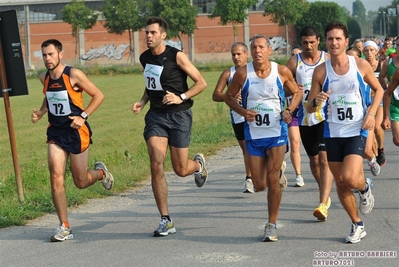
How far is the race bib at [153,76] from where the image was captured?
912 cm

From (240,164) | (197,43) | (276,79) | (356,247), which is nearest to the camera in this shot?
(356,247)

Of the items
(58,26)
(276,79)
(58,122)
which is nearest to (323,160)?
(276,79)

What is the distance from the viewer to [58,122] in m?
9.10

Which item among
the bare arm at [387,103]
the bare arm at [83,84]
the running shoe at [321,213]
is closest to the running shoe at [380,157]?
the bare arm at [387,103]

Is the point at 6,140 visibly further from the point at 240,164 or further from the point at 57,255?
the point at 57,255

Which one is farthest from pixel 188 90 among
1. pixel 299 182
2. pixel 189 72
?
pixel 299 182

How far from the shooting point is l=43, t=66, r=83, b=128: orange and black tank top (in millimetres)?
9000

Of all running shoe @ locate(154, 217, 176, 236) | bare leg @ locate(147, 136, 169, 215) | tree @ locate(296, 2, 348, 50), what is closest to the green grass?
bare leg @ locate(147, 136, 169, 215)

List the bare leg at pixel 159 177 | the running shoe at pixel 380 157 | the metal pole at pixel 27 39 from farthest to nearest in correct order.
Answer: the metal pole at pixel 27 39, the running shoe at pixel 380 157, the bare leg at pixel 159 177

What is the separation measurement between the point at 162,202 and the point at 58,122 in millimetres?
1438

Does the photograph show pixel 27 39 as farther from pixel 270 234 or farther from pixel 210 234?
pixel 270 234

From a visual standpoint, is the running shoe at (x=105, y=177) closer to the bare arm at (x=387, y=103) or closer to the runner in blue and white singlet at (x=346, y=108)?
the runner in blue and white singlet at (x=346, y=108)

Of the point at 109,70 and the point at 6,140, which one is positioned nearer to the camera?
the point at 6,140

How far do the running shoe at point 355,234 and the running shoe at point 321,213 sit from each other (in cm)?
106
